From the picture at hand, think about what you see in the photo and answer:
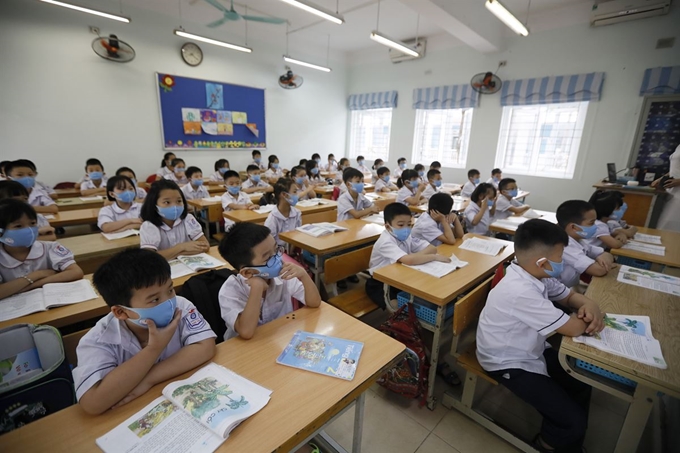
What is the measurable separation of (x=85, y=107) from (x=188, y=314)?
21.5 feet

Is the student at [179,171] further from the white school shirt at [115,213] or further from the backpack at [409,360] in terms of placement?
the backpack at [409,360]

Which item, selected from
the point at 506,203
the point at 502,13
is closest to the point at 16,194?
the point at 506,203

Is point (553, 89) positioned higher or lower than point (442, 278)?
higher

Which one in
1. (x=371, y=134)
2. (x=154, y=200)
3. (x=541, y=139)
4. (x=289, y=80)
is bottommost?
(x=154, y=200)

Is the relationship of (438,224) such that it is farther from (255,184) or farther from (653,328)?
(255,184)

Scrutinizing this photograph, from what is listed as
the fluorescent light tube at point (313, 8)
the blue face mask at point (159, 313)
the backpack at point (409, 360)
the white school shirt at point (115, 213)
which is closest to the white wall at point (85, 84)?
the fluorescent light tube at point (313, 8)

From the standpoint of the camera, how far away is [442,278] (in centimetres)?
195

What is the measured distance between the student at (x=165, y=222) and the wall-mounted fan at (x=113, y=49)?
5250 mm

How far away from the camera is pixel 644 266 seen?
2637 millimetres

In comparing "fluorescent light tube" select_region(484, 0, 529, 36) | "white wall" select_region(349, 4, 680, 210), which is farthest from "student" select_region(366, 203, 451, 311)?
"white wall" select_region(349, 4, 680, 210)

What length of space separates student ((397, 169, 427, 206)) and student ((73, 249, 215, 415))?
3989mm

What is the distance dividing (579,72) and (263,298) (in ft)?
23.7

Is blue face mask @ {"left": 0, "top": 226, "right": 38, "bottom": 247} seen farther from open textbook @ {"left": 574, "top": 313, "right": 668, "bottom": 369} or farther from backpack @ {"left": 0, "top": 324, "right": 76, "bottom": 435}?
open textbook @ {"left": 574, "top": 313, "right": 668, "bottom": 369}

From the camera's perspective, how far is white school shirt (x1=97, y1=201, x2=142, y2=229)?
9.28 feet
